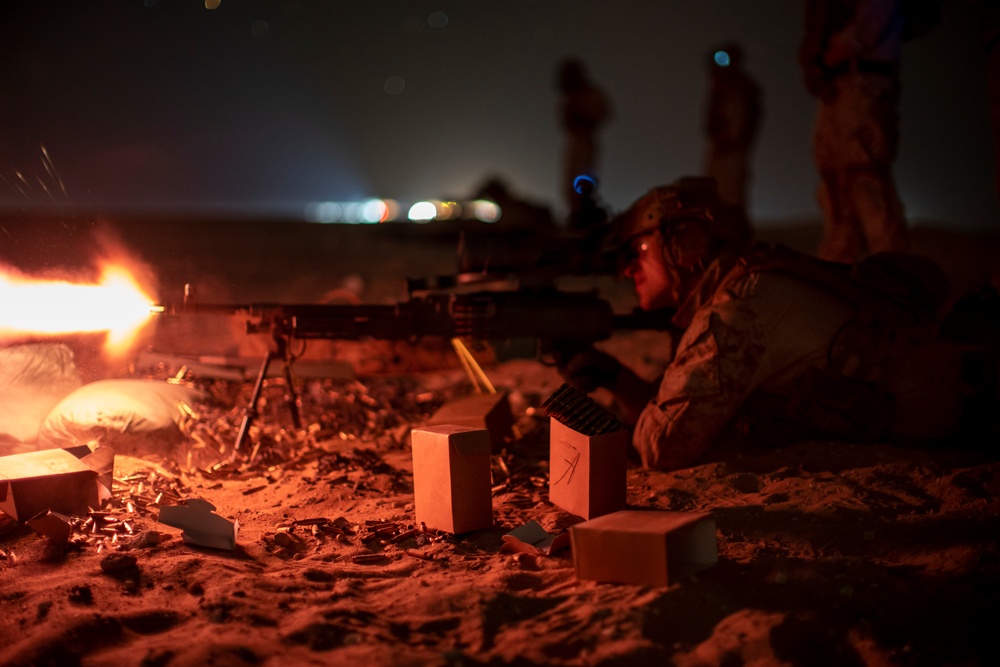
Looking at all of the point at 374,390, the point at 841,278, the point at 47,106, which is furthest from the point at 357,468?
the point at 47,106

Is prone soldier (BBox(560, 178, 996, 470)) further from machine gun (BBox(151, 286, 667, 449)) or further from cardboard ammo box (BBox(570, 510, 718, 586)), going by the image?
cardboard ammo box (BBox(570, 510, 718, 586))

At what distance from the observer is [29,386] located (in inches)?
179

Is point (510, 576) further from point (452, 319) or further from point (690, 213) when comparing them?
point (690, 213)

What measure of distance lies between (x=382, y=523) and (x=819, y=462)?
2.41m

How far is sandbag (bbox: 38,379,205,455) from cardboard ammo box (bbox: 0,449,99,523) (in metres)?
0.90

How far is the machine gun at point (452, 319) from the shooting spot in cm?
491

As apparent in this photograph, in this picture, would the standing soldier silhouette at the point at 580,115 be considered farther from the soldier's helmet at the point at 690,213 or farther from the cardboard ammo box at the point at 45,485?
the cardboard ammo box at the point at 45,485

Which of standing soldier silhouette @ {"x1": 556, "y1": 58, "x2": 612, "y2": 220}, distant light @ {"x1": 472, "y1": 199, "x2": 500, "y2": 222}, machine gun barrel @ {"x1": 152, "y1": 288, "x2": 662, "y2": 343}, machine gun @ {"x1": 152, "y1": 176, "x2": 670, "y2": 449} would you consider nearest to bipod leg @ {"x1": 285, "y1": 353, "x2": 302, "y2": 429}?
machine gun @ {"x1": 152, "y1": 176, "x2": 670, "y2": 449}

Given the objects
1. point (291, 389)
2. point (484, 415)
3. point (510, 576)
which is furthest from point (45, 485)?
point (484, 415)

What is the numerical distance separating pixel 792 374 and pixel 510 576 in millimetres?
2327

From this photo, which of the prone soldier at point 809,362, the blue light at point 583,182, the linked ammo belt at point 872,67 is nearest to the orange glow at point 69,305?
the blue light at point 583,182

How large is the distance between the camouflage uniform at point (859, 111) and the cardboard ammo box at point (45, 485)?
6.38 metres

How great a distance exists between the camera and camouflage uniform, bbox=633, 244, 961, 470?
3.98 metres

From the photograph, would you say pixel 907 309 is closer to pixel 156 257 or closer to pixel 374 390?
pixel 374 390
